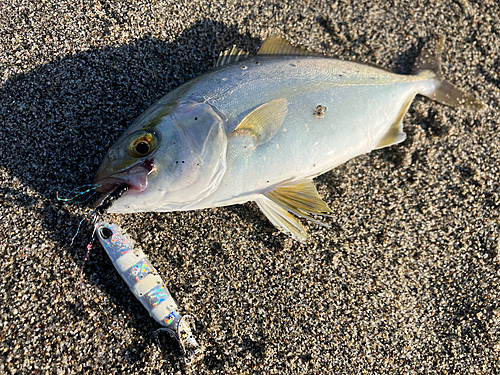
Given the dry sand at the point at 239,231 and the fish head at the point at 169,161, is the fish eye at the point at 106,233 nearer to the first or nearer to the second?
the dry sand at the point at 239,231

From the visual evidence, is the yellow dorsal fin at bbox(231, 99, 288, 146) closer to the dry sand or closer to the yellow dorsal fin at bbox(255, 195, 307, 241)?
the yellow dorsal fin at bbox(255, 195, 307, 241)

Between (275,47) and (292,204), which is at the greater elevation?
(275,47)

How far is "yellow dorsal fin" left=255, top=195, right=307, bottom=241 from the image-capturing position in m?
1.92

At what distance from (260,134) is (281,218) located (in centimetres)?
51

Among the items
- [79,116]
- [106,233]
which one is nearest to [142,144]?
[106,233]

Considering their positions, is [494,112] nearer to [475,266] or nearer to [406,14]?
[406,14]

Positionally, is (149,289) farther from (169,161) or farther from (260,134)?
(260,134)

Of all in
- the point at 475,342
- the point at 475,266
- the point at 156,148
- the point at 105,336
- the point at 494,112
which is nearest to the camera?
the point at 156,148

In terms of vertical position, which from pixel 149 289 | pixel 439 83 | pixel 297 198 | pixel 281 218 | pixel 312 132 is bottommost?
pixel 149 289

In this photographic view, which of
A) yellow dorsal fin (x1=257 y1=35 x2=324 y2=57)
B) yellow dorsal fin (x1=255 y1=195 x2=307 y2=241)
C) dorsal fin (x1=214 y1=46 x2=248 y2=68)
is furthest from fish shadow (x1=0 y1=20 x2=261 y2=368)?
yellow dorsal fin (x1=255 y1=195 x2=307 y2=241)

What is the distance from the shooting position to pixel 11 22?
7.04 feet

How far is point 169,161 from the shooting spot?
5.29ft

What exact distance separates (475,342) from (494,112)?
162 cm

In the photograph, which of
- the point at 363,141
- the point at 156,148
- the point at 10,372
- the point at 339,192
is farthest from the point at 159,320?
the point at 363,141
